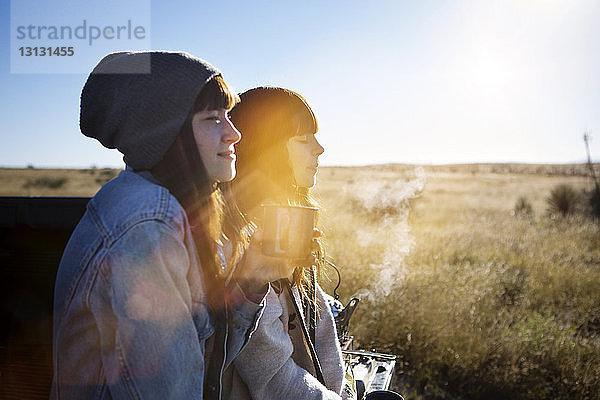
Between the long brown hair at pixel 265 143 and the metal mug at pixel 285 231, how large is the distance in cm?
64

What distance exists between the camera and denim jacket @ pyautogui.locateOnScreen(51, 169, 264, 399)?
1006mm

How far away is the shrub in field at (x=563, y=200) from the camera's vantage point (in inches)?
623

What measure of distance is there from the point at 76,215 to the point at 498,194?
115 ft

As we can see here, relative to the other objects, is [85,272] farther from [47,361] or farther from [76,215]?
[47,361]

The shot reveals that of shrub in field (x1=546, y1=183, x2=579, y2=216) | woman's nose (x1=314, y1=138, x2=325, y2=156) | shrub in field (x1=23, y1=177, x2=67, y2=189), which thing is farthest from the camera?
shrub in field (x1=23, y1=177, x2=67, y2=189)

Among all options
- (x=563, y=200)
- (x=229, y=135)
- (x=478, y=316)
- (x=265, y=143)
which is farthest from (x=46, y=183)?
(x=229, y=135)

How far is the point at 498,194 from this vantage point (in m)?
33.1

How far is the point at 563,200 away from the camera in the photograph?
16.1 meters

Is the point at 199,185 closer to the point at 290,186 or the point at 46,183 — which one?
the point at 290,186

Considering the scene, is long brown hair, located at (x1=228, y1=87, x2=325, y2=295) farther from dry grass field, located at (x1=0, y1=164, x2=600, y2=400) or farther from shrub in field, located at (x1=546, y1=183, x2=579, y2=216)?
shrub in field, located at (x1=546, y1=183, x2=579, y2=216)

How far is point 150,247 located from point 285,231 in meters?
0.46

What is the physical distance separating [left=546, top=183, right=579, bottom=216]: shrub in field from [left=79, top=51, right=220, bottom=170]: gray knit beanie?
56.7ft

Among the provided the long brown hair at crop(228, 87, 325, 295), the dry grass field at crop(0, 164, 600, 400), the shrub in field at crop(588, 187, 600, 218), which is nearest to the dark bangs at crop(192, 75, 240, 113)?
the long brown hair at crop(228, 87, 325, 295)

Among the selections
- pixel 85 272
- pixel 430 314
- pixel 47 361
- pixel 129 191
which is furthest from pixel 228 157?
pixel 430 314
